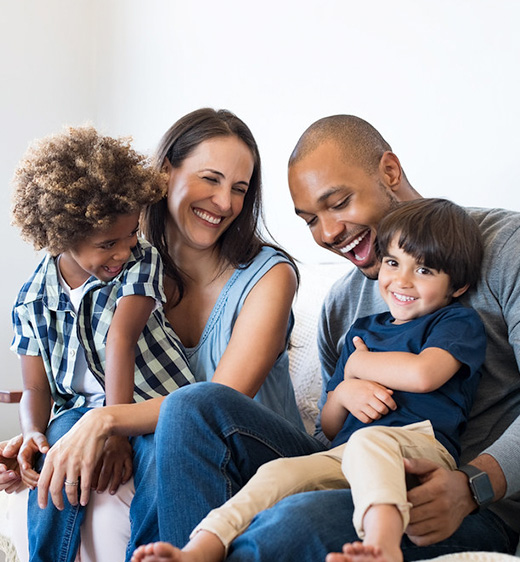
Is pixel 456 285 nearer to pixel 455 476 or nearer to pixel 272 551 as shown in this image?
pixel 455 476

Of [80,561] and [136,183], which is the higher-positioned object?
[136,183]

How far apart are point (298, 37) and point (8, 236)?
1531 mm

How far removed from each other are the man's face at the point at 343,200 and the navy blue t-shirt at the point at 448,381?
0.31 metres

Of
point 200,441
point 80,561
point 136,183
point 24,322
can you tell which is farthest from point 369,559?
point 24,322

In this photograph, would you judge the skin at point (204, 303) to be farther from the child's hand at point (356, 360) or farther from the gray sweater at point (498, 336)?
the gray sweater at point (498, 336)

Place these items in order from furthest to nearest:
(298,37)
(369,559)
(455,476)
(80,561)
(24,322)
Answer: (298,37) < (24,322) < (80,561) < (455,476) < (369,559)

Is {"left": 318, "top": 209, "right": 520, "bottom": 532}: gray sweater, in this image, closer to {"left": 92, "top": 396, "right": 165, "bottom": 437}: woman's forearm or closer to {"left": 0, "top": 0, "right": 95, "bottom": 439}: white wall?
{"left": 92, "top": 396, "right": 165, "bottom": 437}: woman's forearm

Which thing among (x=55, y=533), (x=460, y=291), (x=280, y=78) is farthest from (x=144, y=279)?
(x=280, y=78)

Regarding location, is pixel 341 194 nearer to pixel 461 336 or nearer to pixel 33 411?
pixel 461 336

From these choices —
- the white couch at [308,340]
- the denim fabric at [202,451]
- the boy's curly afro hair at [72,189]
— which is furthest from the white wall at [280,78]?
the denim fabric at [202,451]

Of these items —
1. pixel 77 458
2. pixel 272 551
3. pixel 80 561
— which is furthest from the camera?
pixel 80 561

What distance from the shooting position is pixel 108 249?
148 cm

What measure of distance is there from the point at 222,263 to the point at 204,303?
0.37 feet

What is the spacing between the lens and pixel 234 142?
170cm
